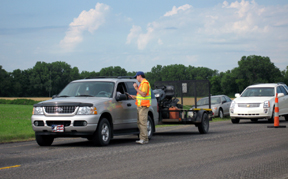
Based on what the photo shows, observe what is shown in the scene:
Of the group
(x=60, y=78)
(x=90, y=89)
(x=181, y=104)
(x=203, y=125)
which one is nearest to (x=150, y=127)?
(x=90, y=89)

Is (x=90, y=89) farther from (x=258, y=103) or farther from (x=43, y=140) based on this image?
(x=258, y=103)

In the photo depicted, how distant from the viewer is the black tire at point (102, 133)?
11.9m

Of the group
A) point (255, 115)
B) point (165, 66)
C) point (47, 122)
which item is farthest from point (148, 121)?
point (165, 66)

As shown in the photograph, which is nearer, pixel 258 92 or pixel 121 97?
pixel 121 97

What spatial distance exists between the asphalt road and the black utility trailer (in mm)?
3732

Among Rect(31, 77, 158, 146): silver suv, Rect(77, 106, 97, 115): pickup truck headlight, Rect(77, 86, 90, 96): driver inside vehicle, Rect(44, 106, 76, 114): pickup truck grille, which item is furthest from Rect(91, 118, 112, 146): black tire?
Rect(77, 86, 90, 96): driver inside vehicle

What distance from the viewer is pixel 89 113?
11742 millimetres

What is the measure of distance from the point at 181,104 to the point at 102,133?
6219mm

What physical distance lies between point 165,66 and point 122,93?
16603 cm

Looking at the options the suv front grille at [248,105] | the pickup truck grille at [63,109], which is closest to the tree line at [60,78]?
the suv front grille at [248,105]

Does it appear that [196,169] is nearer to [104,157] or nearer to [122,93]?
[104,157]

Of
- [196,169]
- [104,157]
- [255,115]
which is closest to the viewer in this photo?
[196,169]

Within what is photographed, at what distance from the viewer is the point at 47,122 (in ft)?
39.0

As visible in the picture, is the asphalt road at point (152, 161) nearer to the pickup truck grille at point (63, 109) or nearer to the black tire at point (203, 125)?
the pickup truck grille at point (63, 109)
